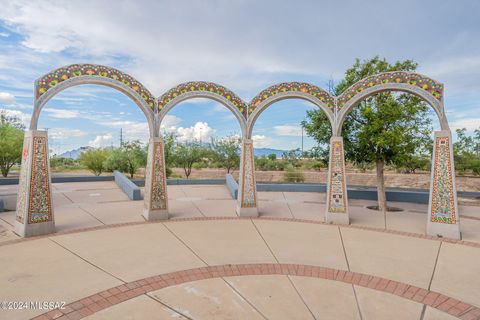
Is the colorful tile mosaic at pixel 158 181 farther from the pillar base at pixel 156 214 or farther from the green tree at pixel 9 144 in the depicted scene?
the green tree at pixel 9 144

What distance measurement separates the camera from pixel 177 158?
23891 millimetres

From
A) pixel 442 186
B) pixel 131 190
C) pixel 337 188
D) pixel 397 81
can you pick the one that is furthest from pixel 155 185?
pixel 442 186

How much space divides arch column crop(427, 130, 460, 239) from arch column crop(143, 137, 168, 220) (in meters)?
6.81

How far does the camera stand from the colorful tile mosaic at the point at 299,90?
8.06 meters

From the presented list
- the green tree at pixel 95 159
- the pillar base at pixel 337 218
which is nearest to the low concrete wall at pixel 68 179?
the green tree at pixel 95 159

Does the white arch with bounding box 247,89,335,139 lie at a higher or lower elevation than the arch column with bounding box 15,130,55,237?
higher

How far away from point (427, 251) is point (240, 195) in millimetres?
4744

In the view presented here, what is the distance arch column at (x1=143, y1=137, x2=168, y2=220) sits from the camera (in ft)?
25.6

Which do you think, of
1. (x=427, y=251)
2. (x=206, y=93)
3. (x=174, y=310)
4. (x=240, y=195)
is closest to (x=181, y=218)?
(x=240, y=195)

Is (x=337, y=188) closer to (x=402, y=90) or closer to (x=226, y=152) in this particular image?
(x=402, y=90)

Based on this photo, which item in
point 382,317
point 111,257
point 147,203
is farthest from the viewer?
point 147,203

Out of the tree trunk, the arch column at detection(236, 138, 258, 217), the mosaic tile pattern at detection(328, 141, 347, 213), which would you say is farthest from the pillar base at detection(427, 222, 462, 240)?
the arch column at detection(236, 138, 258, 217)

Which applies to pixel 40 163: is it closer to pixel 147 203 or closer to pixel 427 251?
pixel 147 203

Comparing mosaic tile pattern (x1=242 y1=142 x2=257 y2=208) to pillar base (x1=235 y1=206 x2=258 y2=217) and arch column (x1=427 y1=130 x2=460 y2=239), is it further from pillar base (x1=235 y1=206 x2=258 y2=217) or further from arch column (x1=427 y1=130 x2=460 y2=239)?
arch column (x1=427 y1=130 x2=460 y2=239)
